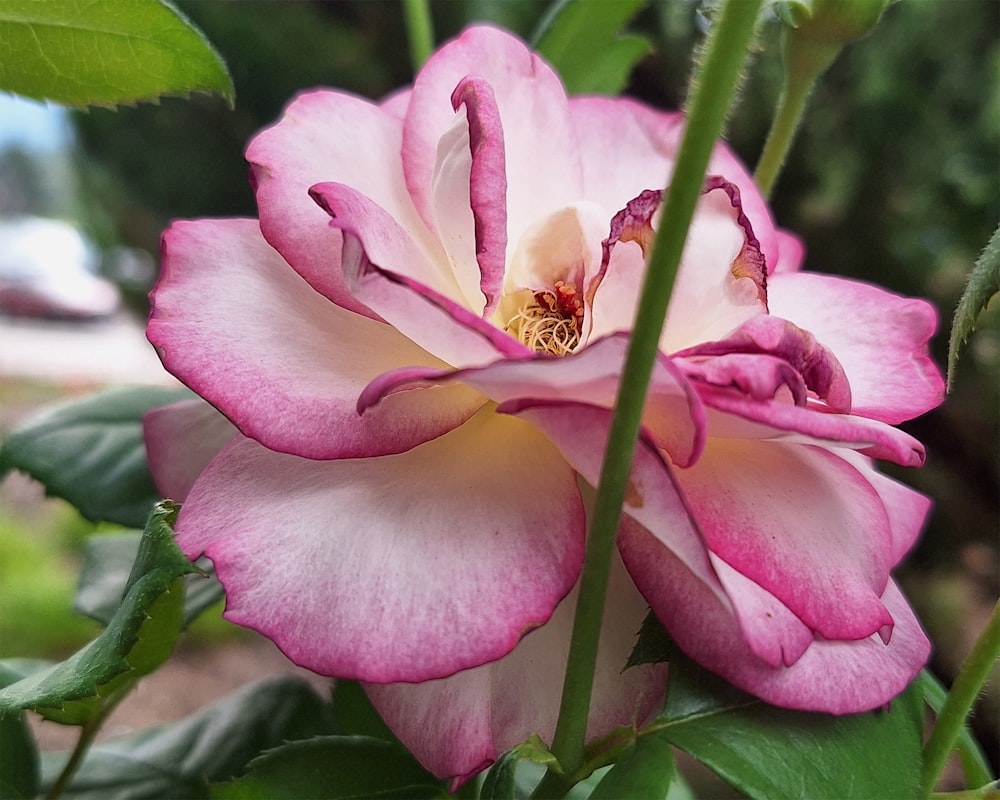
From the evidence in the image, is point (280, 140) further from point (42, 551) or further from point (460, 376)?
point (42, 551)

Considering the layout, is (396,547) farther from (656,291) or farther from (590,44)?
(590,44)

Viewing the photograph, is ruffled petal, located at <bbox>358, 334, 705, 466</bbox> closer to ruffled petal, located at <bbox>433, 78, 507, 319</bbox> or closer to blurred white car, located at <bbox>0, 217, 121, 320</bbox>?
ruffled petal, located at <bbox>433, 78, 507, 319</bbox>

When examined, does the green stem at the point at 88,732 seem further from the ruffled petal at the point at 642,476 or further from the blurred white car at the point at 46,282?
the blurred white car at the point at 46,282

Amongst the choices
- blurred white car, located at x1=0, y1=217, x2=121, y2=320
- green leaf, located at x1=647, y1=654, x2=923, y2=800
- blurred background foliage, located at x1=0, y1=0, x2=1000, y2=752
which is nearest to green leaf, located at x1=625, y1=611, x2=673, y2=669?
green leaf, located at x1=647, y1=654, x2=923, y2=800

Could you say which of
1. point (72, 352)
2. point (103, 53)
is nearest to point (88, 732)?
point (103, 53)

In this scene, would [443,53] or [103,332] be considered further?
[103,332]

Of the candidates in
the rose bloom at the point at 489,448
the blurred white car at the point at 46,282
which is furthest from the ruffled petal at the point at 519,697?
the blurred white car at the point at 46,282

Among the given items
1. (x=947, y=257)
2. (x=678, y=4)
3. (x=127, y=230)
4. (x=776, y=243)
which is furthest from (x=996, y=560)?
(x=127, y=230)
